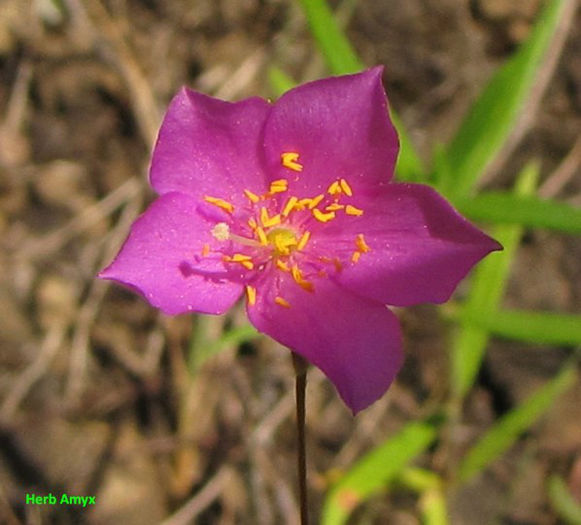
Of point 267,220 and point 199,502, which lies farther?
point 199,502

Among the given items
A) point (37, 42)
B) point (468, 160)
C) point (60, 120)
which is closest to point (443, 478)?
point (468, 160)

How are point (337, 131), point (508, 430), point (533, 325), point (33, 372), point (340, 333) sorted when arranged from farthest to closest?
1. point (33, 372)
2. point (508, 430)
3. point (533, 325)
4. point (337, 131)
5. point (340, 333)

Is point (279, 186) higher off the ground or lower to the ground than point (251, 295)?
higher

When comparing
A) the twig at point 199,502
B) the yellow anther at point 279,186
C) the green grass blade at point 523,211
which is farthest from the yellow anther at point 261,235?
the twig at point 199,502

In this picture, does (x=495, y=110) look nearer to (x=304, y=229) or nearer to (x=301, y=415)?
(x=304, y=229)

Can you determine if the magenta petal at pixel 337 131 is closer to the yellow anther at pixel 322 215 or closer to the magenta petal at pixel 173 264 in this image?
the yellow anther at pixel 322 215

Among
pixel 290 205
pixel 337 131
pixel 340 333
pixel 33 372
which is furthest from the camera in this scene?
pixel 33 372

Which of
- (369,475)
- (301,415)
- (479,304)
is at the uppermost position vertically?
(301,415)

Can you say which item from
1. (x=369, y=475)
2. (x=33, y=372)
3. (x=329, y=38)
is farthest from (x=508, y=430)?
(x=33, y=372)
